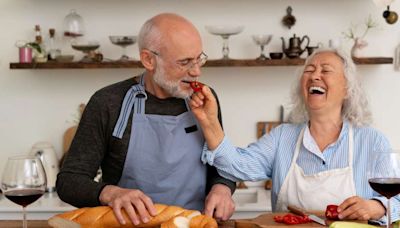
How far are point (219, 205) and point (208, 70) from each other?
1.86m

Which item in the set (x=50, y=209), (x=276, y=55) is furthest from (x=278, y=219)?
(x=276, y=55)

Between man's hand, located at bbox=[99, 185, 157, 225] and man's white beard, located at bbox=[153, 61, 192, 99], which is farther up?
man's white beard, located at bbox=[153, 61, 192, 99]

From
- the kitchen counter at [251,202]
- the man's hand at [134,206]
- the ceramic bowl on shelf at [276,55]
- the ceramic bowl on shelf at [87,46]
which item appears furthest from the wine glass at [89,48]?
the man's hand at [134,206]

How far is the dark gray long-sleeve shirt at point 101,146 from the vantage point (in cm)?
216

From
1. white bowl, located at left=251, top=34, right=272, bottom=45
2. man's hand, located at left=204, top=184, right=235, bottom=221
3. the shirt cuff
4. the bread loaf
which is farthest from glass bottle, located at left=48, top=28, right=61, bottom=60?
the bread loaf

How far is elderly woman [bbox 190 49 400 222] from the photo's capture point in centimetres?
221

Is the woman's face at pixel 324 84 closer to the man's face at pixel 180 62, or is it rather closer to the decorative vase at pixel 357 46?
→ the man's face at pixel 180 62

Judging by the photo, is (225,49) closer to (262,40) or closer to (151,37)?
(262,40)

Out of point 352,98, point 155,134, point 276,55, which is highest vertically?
point 276,55

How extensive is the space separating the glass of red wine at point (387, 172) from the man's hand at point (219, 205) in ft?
1.84

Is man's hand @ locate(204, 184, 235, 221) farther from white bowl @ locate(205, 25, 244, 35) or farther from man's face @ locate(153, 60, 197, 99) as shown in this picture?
white bowl @ locate(205, 25, 244, 35)

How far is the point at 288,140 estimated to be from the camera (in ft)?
7.80

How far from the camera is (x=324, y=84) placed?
2289mm

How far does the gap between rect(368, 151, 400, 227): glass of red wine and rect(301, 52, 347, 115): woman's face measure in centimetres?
61
